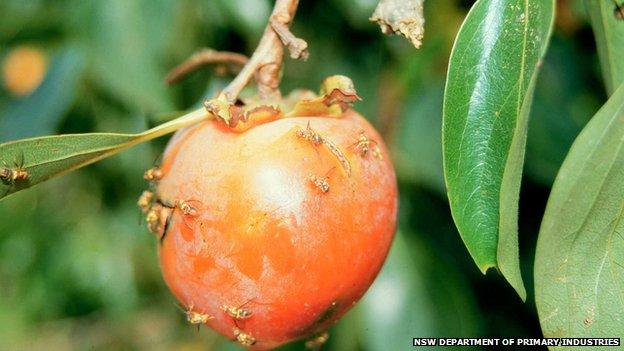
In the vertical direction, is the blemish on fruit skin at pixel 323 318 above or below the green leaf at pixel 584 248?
below

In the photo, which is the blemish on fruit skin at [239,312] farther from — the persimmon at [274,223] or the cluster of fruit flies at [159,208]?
the cluster of fruit flies at [159,208]

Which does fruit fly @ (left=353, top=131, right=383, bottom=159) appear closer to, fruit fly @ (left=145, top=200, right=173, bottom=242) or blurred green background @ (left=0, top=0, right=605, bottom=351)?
fruit fly @ (left=145, top=200, right=173, bottom=242)

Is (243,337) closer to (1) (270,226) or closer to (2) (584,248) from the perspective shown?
(1) (270,226)

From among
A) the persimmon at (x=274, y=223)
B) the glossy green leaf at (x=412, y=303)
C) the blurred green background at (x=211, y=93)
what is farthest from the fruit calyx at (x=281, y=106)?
the glossy green leaf at (x=412, y=303)

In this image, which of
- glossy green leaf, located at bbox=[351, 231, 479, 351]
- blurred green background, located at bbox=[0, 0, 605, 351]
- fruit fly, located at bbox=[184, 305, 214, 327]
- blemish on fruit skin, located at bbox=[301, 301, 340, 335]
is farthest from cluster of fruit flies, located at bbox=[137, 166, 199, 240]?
glossy green leaf, located at bbox=[351, 231, 479, 351]

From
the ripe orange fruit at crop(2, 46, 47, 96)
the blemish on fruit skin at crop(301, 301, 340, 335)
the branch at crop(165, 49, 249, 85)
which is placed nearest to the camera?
the blemish on fruit skin at crop(301, 301, 340, 335)

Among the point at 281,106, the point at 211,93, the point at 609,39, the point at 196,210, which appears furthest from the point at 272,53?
the point at 211,93
